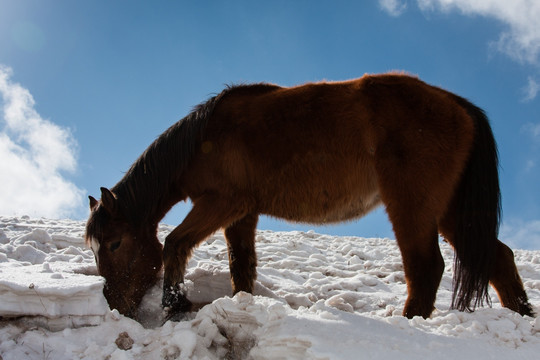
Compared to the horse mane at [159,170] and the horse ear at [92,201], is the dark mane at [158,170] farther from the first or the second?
the horse ear at [92,201]

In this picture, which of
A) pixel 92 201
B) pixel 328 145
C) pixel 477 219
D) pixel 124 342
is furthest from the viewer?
pixel 92 201

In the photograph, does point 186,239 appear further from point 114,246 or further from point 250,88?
point 250,88

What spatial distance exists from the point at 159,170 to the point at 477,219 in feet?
9.96

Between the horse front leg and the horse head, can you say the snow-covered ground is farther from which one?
the horse head

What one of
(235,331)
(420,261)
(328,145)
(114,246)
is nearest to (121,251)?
(114,246)

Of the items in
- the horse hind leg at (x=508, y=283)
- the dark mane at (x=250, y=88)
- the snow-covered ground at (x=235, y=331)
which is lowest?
the snow-covered ground at (x=235, y=331)

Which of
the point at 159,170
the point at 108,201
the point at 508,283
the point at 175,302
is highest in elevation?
the point at 159,170

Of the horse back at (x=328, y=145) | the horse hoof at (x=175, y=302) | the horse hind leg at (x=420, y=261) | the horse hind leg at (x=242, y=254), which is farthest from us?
the horse hind leg at (x=242, y=254)

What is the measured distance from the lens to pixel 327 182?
4059 mm

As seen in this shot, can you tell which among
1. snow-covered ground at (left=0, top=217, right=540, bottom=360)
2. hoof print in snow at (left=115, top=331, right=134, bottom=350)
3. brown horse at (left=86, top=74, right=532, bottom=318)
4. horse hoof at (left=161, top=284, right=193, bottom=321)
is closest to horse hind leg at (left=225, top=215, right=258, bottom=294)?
brown horse at (left=86, top=74, right=532, bottom=318)

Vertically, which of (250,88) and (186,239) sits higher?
(250,88)

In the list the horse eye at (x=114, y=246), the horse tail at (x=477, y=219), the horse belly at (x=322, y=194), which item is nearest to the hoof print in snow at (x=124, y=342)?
the horse eye at (x=114, y=246)

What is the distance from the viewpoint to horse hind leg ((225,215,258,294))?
14.7 feet

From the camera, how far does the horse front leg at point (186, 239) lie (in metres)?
3.75
